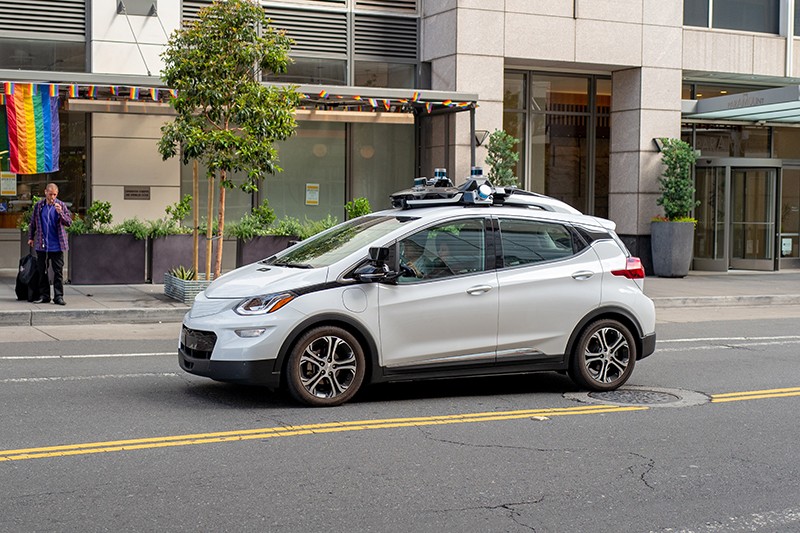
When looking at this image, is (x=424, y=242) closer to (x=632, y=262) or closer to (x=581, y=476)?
(x=632, y=262)

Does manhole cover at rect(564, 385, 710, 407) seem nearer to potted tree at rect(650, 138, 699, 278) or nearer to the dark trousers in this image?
the dark trousers

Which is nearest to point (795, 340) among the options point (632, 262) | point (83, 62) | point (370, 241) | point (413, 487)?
point (632, 262)

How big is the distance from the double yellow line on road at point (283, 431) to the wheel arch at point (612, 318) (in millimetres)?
671

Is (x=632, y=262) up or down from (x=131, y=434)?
up

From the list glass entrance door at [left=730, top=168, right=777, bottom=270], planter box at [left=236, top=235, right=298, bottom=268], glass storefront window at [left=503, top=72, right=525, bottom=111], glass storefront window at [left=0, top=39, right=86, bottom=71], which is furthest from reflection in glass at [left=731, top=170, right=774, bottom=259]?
glass storefront window at [left=0, top=39, right=86, bottom=71]

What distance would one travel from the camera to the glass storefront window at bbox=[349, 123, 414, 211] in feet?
73.8

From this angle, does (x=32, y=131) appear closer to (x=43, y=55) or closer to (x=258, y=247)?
(x=43, y=55)

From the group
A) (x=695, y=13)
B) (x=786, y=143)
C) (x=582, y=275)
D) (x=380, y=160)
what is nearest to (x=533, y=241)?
(x=582, y=275)

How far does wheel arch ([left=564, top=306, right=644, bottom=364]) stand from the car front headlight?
2.56 meters

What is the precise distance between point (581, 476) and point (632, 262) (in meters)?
3.43

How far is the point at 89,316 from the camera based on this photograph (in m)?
14.6

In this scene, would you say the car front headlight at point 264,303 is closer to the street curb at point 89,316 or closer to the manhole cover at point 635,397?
the manhole cover at point 635,397

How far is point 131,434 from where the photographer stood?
7367mm

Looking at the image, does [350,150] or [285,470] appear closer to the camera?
[285,470]
